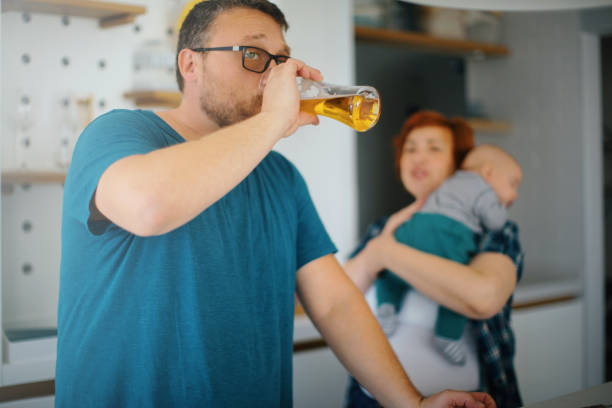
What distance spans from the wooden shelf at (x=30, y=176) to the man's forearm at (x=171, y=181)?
0.67 m

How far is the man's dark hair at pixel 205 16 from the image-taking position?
35.2 inches

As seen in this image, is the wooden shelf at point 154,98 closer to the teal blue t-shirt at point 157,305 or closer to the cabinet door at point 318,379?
the teal blue t-shirt at point 157,305

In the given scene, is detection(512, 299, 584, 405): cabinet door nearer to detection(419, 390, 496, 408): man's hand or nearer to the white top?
the white top

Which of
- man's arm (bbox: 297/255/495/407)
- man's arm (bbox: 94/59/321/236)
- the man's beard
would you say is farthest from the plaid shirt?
man's arm (bbox: 94/59/321/236)

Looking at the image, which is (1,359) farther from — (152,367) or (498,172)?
(498,172)

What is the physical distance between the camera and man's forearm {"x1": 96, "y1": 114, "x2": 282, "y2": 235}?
1.95 ft

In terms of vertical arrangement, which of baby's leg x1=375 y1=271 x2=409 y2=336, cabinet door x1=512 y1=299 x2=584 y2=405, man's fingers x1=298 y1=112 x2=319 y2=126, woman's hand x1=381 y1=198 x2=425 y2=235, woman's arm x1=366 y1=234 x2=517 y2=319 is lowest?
cabinet door x1=512 y1=299 x2=584 y2=405

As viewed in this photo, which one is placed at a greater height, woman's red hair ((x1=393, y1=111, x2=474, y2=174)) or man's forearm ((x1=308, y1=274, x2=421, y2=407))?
woman's red hair ((x1=393, y1=111, x2=474, y2=174))

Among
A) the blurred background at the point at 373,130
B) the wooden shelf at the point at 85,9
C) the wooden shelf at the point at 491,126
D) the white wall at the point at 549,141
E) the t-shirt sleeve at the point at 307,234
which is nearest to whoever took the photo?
the t-shirt sleeve at the point at 307,234

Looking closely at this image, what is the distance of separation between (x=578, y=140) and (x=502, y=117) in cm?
33

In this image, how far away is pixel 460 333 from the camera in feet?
3.98

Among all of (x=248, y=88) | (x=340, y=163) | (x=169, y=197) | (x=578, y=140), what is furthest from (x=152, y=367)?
(x=578, y=140)

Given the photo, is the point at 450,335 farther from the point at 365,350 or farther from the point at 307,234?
the point at 307,234

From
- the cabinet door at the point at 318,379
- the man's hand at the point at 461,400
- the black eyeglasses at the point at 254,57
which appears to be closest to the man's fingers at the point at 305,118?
the black eyeglasses at the point at 254,57
